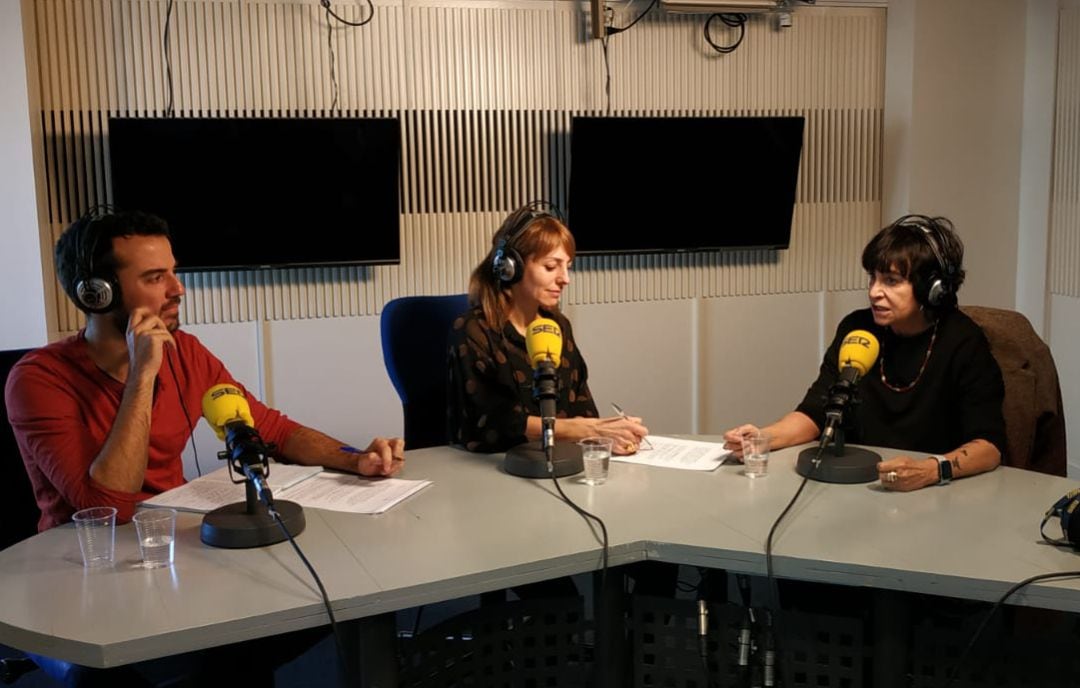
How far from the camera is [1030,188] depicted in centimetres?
518

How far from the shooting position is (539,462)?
2.43m

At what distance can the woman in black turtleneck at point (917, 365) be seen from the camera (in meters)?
2.59

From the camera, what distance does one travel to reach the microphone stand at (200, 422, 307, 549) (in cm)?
195

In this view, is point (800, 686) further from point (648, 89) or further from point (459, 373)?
point (648, 89)

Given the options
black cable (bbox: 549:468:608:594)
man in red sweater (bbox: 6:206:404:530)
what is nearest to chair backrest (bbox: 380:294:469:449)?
man in red sweater (bbox: 6:206:404:530)

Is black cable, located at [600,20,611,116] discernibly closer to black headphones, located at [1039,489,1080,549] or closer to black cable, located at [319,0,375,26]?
black cable, located at [319,0,375,26]

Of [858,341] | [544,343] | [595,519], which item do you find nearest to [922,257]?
[858,341]

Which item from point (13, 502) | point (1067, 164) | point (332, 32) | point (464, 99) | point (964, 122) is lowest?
point (13, 502)

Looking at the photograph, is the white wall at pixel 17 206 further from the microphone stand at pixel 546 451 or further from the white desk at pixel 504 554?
the microphone stand at pixel 546 451

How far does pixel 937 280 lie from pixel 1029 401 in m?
0.49

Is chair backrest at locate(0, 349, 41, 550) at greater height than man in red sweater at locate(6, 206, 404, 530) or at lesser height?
lesser

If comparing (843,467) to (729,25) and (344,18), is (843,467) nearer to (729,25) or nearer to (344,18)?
(344,18)

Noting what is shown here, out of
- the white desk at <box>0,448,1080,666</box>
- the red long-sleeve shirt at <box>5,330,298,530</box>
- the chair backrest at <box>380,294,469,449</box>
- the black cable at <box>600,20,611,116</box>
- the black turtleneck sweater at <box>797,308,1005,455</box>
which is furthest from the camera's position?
the black cable at <box>600,20,611,116</box>

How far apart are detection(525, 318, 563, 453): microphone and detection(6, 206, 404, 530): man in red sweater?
1.19 feet
